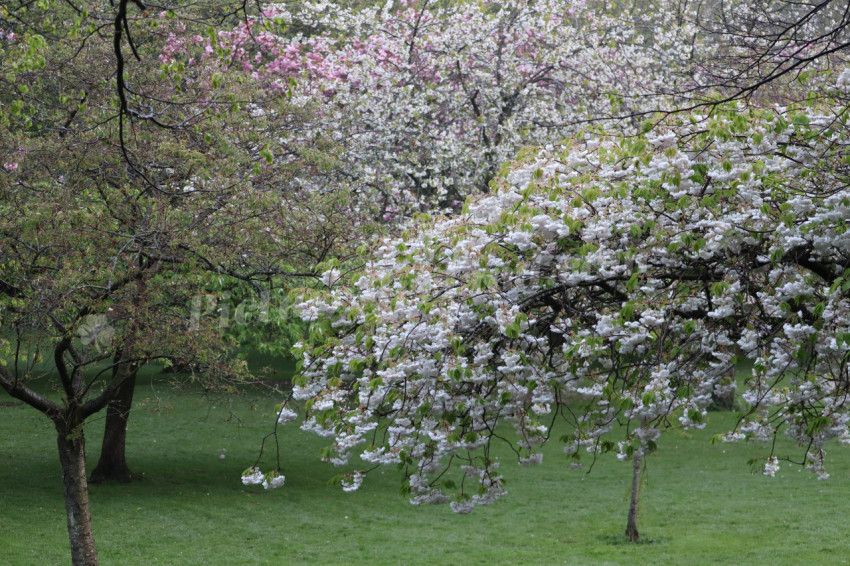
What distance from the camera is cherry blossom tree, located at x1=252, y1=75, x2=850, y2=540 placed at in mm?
4922

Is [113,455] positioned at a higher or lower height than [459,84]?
lower

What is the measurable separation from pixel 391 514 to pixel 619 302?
32.0ft

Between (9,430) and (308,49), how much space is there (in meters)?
12.1

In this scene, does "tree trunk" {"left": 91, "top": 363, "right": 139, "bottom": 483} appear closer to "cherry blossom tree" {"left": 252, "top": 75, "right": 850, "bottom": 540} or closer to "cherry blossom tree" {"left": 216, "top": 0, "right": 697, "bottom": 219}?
"cherry blossom tree" {"left": 216, "top": 0, "right": 697, "bottom": 219}

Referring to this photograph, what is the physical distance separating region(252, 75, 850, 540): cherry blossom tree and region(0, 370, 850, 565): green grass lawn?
439 cm

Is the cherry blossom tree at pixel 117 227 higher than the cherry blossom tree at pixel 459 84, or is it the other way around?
the cherry blossom tree at pixel 459 84

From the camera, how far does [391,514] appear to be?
14383mm

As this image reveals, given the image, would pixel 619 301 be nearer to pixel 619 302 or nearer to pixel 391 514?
pixel 619 302

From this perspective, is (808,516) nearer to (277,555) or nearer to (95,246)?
(277,555)

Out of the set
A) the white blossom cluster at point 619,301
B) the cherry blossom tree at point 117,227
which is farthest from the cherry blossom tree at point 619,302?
the cherry blossom tree at point 117,227

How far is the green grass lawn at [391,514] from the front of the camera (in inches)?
463

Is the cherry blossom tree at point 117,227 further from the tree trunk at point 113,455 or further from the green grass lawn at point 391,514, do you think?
the tree trunk at point 113,455

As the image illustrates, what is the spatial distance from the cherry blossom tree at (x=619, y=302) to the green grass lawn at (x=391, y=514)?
173 inches

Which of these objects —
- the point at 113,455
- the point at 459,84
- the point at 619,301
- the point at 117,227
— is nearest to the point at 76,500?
the point at 117,227
